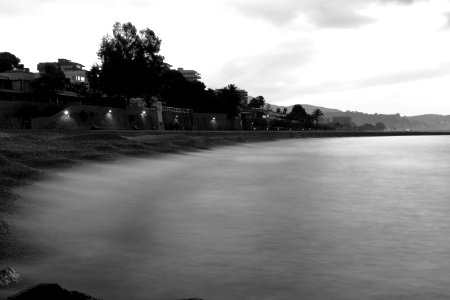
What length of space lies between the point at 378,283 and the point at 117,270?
4.38 metres

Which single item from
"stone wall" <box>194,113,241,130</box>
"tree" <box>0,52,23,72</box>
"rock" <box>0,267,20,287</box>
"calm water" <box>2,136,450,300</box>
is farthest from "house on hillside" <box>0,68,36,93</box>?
"rock" <box>0,267,20,287</box>

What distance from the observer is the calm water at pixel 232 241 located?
702cm

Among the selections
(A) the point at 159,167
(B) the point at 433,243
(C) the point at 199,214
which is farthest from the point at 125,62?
(B) the point at 433,243

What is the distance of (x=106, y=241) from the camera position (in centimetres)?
965

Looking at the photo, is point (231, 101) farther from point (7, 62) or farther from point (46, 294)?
point (46, 294)

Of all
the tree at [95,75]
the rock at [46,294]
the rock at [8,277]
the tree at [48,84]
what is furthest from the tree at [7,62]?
the rock at [46,294]

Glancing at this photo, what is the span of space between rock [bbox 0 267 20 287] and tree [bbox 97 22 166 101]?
6526 centimetres

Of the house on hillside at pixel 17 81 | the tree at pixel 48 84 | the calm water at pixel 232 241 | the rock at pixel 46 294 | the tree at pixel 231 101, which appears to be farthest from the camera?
the tree at pixel 231 101

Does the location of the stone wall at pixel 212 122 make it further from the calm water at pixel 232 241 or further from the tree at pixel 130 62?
the calm water at pixel 232 241

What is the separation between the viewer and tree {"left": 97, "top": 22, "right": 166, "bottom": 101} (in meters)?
69.8

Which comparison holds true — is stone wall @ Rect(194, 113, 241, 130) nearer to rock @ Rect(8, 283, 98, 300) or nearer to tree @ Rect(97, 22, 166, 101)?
tree @ Rect(97, 22, 166, 101)

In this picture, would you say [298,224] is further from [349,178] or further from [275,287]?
[349,178]

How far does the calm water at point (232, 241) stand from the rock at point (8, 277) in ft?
1.24

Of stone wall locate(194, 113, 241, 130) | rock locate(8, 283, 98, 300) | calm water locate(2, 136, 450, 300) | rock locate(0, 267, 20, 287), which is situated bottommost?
calm water locate(2, 136, 450, 300)
